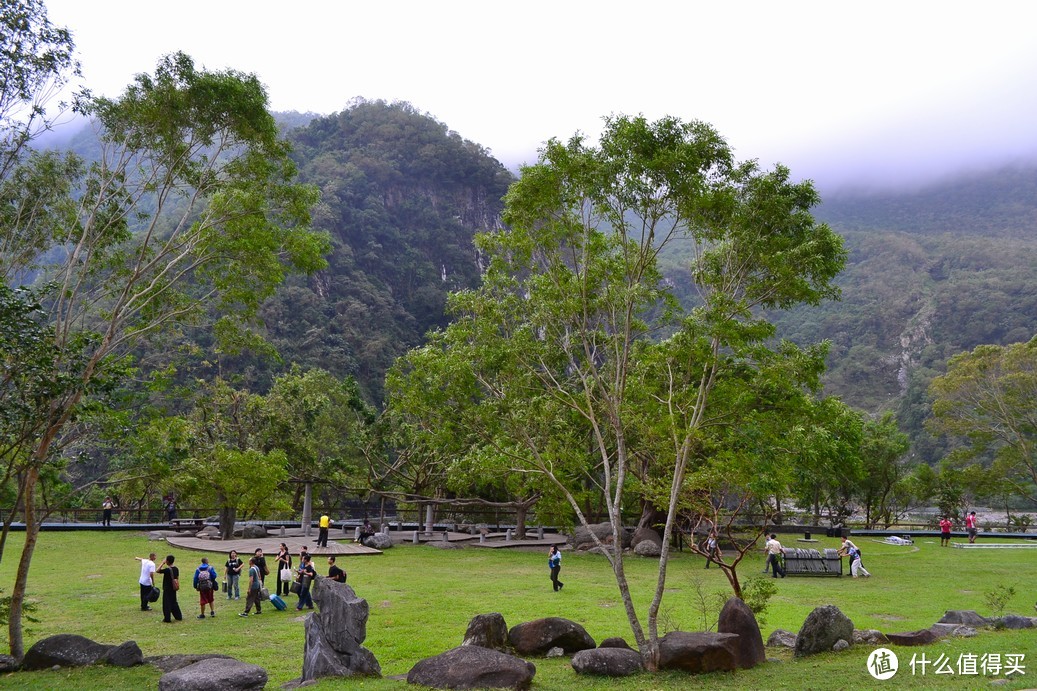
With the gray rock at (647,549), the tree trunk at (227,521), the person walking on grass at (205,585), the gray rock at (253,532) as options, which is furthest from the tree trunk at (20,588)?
the gray rock at (647,549)

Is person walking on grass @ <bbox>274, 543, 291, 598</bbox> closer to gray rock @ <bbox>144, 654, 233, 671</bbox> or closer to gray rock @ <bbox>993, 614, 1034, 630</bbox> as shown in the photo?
gray rock @ <bbox>144, 654, 233, 671</bbox>

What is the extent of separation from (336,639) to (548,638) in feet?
11.3

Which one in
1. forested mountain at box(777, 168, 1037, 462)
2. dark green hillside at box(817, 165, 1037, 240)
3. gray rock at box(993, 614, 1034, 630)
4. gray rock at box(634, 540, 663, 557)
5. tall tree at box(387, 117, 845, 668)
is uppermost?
dark green hillside at box(817, 165, 1037, 240)

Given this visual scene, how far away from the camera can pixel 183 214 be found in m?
14.8

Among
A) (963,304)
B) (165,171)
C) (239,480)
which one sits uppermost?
(963,304)

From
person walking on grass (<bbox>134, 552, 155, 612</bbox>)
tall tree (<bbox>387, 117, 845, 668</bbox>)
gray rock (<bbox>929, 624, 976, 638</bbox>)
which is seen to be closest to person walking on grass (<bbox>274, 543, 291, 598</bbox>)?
person walking on grass (<bbox>134, 552, 155, 612</bbox>)

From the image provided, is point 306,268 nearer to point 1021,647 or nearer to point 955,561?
point 1021,647

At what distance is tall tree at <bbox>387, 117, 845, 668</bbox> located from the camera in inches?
480

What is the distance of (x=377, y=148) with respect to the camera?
347ft

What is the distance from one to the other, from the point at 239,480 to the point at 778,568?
63.3ft

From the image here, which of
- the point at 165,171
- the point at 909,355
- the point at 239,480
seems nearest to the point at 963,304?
the point at 909,355

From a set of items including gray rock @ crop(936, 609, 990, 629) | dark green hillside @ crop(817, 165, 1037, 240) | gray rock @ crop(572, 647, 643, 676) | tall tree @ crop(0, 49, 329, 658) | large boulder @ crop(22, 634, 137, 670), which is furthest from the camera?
dark green hillside @ crop(817, 165, 1037, 240)

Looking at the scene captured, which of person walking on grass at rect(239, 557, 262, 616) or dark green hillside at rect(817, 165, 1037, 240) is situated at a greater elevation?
dark green hillside at rect(817, 165, 1037, 240)

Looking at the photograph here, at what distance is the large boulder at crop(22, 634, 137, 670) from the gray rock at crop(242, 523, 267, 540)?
1962cm
